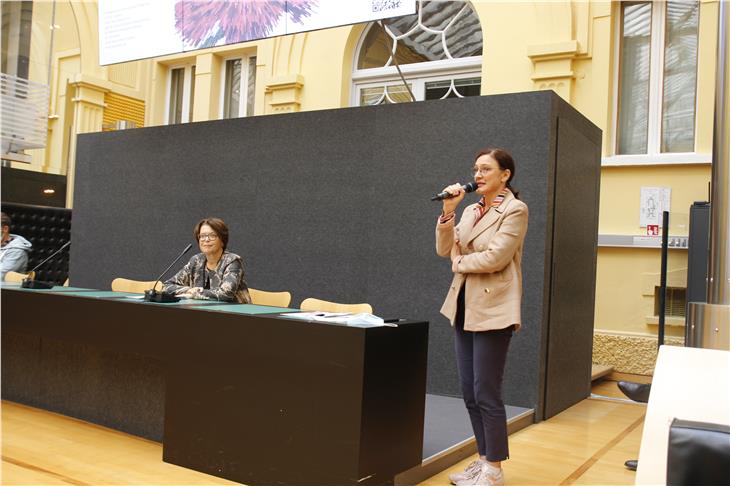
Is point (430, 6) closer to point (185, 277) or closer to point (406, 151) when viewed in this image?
point (406, 151)

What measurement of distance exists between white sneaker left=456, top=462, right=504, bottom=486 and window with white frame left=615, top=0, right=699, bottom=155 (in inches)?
180

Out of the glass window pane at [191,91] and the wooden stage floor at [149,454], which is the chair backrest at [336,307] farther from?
the glass window pane at [191,91]

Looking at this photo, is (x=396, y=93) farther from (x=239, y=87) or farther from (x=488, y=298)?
(x=488, y=298)

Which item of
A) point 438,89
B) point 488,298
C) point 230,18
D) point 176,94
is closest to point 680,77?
point 438,89

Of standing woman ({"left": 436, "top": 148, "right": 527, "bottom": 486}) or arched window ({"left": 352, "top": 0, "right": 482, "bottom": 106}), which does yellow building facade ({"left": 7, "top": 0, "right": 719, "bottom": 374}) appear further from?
standing woman ({"left": 436, "top": 148, "right": 527, "bottom": 486})

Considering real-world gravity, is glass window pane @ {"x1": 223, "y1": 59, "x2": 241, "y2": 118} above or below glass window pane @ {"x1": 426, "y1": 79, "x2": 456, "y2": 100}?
above

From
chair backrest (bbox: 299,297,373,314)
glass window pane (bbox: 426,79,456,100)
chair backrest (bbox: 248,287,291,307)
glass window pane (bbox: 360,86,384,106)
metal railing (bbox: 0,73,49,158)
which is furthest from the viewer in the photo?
glass window pane (bbox: 360,86,384,106)

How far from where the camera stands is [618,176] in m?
6.59

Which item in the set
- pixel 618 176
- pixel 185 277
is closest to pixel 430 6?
pixel 618 176

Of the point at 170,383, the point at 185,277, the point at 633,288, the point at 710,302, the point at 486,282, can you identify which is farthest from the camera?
the point at 633,288

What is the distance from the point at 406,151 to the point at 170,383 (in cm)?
255

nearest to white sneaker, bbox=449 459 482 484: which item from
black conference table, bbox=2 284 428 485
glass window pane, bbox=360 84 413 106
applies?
black conference table, bbox=2 284 428 485

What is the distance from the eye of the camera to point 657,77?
6652 millimetres

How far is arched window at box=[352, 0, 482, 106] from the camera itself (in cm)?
777
